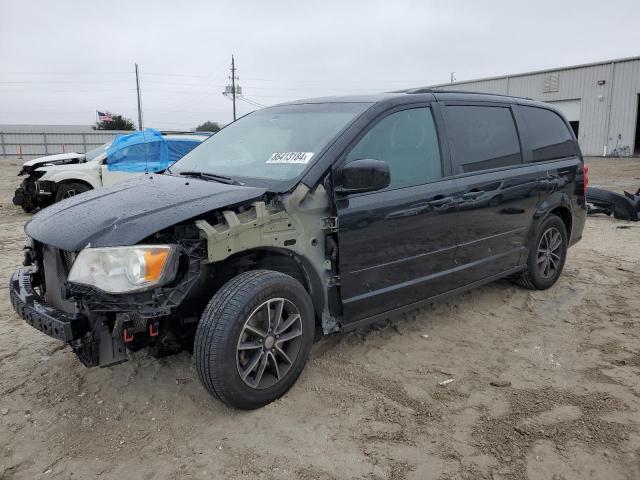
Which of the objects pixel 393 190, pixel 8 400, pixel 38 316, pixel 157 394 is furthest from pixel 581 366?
pixel 8 400

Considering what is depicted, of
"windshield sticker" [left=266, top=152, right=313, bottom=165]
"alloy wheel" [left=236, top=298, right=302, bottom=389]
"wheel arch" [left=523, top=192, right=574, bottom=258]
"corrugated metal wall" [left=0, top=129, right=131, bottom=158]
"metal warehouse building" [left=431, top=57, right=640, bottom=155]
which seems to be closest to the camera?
"alloy wheel" [left=236, top=298, right=302, bottom=389]

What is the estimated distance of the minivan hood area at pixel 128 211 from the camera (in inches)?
104

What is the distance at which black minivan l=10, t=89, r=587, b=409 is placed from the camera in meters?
2.65

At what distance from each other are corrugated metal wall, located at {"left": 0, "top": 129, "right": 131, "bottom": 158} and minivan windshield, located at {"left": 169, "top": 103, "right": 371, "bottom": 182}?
29.6 metres

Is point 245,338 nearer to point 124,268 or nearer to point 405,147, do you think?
point 124,268

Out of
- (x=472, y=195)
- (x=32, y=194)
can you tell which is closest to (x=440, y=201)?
(x=472, y=195)

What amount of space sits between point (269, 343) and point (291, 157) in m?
1.21

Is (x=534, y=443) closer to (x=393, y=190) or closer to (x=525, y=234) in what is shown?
(x=393, y=190)

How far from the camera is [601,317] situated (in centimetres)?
445

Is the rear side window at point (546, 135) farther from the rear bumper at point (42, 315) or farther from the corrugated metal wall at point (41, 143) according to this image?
the corrugated metal wall at point (41, 143)

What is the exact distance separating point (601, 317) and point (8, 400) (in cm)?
455

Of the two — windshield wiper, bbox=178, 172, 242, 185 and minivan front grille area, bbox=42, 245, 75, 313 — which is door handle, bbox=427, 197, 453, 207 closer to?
windshield wiper, bbox=178, 172, 242, 185

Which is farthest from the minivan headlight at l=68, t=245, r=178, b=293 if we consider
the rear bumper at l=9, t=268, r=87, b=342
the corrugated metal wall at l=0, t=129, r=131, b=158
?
→ the corrugated metal wall at l=0, t=129, r=131, b=158

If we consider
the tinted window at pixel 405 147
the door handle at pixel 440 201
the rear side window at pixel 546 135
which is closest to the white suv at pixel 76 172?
the rear side window at pixel 546 135
